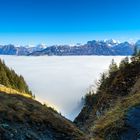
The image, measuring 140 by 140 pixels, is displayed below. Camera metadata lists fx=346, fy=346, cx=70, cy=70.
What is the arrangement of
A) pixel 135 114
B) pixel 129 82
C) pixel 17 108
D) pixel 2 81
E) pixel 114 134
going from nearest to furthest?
pixel 114 134 < pixel 135 114 < pixel 17 108 < pixel 129 82 < pixel 2 81

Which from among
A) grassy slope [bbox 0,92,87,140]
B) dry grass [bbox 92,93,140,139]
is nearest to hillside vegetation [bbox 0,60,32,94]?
grassy slope [bbox 0,92,87,140]

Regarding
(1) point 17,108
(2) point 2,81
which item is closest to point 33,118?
(1) point 17,108

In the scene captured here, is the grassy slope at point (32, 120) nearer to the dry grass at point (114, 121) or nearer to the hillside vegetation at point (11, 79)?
the dry grass at point (114, 121)

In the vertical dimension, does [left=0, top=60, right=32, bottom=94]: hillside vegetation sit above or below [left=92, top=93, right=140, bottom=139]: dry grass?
below

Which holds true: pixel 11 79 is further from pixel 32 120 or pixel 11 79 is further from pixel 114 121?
pixel 114 121

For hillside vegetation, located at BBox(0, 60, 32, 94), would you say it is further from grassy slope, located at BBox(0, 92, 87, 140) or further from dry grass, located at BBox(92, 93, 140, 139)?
dry grass, located at BBox(92, 93, 140, 139)

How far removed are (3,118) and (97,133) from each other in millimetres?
3647

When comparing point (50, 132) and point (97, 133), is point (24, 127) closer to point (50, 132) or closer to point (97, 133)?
point (50, 132)

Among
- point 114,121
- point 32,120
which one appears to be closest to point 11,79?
point 32,120

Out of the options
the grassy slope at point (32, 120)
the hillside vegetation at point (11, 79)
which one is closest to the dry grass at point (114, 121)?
the grassy slope at point (32, 120)

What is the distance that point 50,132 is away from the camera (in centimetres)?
1366

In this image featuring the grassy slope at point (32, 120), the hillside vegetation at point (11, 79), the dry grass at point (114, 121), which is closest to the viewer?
the dry grass at point (114, 121)

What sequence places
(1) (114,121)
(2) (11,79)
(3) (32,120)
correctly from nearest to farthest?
(1) (114,121) → (3) (32,120) → (2) (11,79)


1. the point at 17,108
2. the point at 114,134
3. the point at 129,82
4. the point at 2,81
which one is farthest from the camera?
the point at 2,81
